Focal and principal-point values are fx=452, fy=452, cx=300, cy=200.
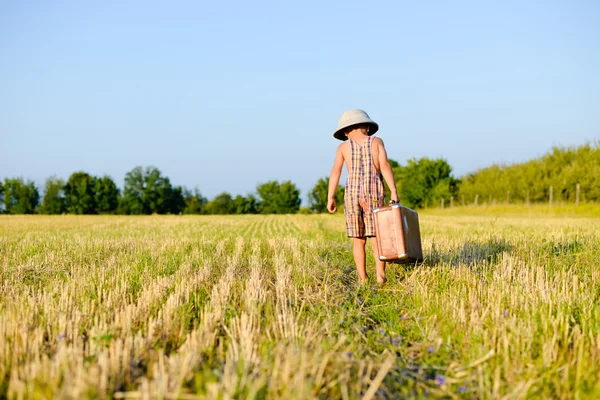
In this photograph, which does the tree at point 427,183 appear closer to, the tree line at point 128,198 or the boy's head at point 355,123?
the tree line at point 128,198

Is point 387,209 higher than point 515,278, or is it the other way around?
point 387,209

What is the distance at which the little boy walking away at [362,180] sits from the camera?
5301 millimetres

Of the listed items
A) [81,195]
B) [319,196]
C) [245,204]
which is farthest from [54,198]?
[319,196]

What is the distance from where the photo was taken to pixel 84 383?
199 cm

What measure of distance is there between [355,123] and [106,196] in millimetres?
80961

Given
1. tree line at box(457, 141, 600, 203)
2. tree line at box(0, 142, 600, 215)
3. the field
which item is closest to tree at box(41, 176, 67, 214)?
tree line at box(0, 142, 600, 215)

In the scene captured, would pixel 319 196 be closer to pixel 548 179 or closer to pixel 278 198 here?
pixel 278 198

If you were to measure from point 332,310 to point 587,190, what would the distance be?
118 feet

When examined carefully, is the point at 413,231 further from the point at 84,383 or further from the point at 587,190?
the point at 587,190

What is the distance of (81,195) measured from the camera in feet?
253

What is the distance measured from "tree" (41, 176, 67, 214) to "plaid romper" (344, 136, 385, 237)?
82540 millimetres

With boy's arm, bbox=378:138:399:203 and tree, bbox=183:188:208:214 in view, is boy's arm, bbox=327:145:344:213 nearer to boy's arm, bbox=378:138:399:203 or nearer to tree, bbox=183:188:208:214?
boy's arm, bbox=378:138:399:203

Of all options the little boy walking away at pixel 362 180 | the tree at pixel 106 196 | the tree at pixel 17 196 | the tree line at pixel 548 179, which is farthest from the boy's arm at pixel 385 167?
the tree at pixel 17 196

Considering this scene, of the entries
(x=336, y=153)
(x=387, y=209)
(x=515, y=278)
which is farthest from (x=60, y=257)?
(x=515, y=278)
